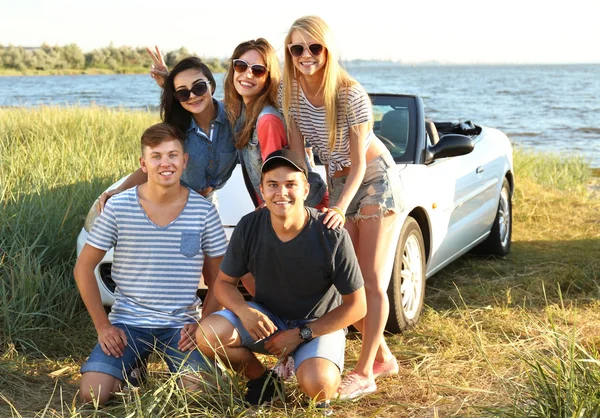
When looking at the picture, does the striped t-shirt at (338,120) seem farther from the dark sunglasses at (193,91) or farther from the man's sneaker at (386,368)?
the man's sneaker at (386,368)

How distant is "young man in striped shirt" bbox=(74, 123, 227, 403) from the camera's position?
12.1 feet

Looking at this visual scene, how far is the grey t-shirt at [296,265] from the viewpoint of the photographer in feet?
11.2

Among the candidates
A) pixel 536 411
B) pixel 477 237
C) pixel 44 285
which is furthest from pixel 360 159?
pixel 477 237

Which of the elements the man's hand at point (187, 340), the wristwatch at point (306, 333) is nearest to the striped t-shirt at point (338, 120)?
the wristwatch at point (306, 333)

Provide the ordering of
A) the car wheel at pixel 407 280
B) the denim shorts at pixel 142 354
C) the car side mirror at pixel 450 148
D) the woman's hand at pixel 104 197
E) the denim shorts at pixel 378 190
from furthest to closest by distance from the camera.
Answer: the car side mirror at pixel 450 148, the car wheel at pixel 407 280, the woman's hand at pixel 104 197, the denim shorts at pixel 378 190, the denim shorts at pixel 142 354

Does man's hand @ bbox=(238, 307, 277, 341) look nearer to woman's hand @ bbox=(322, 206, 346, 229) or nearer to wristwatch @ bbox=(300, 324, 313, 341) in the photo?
wristwatch @ bbox=(300, 324, 313, 341)

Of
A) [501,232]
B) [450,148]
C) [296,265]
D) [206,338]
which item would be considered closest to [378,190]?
[296,265]

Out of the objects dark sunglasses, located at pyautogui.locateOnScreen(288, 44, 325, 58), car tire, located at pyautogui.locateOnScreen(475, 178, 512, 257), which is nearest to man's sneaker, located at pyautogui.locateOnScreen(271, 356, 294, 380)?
dark sunglasses, located at pyautogui.locateOnScreen(288, 44, 325, 58)

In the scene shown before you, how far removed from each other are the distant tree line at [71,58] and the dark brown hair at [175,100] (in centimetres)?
6901

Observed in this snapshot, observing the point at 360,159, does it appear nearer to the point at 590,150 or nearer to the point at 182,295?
the point at 182,295

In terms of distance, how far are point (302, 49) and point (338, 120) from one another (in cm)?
37

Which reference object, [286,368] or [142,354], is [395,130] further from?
[142,354]

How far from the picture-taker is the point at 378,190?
12.4ft

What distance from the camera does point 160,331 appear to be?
374cm
